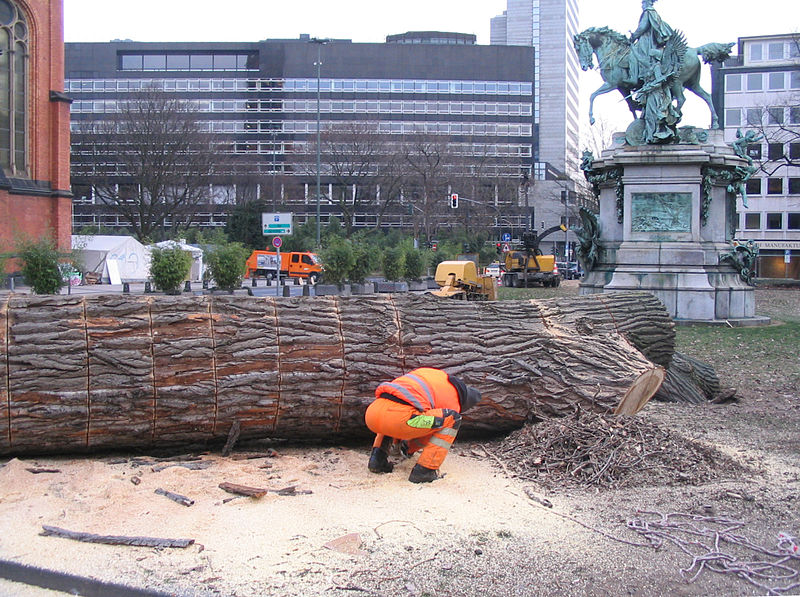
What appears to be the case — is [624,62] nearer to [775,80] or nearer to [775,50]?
[775,80]

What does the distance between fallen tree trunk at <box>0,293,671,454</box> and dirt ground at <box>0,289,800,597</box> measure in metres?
0.29

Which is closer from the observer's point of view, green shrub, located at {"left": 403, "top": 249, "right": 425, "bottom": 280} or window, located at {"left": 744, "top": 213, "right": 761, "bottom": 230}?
green shrub, located at {"left": 403, "top": 249, "right": 425, "bottom": 280}

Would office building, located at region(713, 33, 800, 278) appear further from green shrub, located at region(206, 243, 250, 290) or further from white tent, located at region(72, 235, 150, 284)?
green shrub, located at region(206, 243, 250, 290)

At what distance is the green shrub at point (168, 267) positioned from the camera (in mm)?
23906

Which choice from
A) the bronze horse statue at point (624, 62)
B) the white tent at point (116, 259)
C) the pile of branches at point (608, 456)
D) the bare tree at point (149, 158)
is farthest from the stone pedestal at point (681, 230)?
the bare tree at point (149, 158)

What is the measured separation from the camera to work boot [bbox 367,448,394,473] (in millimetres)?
5637

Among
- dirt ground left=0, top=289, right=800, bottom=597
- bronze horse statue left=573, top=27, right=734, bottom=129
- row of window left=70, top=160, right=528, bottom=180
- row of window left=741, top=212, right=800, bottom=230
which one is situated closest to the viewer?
dirt ground left=0, top=289, right=800, bottom=597

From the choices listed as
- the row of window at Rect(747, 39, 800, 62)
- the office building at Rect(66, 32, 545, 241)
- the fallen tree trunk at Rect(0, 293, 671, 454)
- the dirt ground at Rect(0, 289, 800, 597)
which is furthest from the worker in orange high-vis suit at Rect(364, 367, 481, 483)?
the office building at Rect(66, 32, 545, 241)

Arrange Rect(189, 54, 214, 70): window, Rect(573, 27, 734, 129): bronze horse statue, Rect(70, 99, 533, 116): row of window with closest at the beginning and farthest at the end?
Rect(573, 27, 734, 129): bronze horse statue
Rect(70, 99, 533, 116): row of window
Rect(189, 54, 214, 70): window

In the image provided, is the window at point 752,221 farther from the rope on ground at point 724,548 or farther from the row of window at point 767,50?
the rope on ground at point 724,548

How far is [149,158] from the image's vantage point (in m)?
47.6

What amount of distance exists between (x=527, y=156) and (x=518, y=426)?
7305 centimetres

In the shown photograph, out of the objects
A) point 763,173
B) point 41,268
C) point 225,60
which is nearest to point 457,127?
point 225,60

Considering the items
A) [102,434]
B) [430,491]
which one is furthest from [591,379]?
[102,434]
